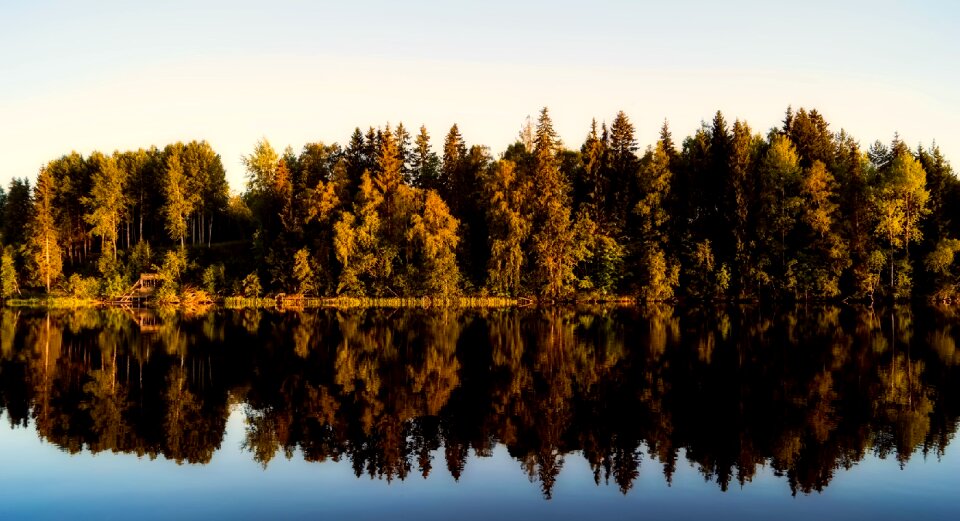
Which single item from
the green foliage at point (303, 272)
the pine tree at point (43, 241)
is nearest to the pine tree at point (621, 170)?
the green foliage at point (303, 272)

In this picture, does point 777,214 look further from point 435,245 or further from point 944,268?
point 435,245

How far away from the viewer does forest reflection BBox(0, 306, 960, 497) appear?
17.5 metres

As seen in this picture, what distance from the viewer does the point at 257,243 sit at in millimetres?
77500

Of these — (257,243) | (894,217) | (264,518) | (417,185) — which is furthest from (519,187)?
(264,518)

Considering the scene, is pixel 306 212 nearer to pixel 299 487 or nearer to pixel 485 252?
pixel 485 252

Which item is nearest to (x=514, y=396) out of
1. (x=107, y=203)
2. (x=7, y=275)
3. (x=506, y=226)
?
(x=506, y=226)

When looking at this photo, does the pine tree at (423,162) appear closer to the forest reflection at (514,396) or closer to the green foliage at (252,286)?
the green foliage at (252,286)

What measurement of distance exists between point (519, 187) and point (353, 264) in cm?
1867

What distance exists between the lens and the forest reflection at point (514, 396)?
17.5 metres

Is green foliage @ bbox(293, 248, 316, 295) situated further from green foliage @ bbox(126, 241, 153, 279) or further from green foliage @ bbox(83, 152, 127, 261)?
green foliage @ bbox(83, 152, 127, 261)

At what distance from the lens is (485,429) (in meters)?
19.5

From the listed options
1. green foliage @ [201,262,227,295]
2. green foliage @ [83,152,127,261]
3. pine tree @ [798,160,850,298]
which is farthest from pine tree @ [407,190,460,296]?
green foliage @ [83,152,127,261]

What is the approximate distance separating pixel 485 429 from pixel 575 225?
56536 mm

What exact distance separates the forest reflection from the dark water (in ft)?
0.36
